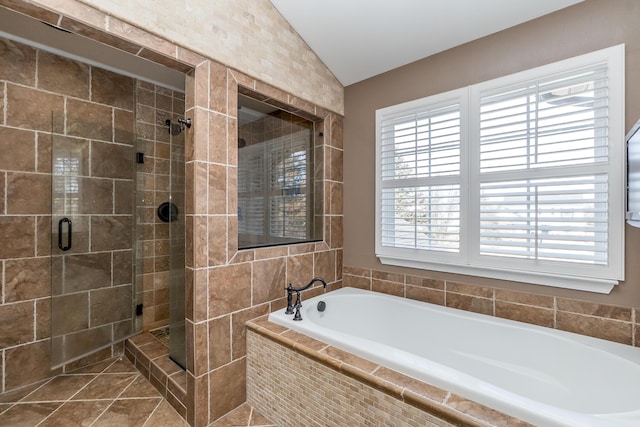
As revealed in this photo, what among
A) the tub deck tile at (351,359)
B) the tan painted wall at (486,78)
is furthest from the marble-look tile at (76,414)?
the tan painted wall at (486,78)

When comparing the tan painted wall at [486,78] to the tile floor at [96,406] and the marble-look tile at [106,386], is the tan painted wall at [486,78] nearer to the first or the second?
the tile floor at [96,406]

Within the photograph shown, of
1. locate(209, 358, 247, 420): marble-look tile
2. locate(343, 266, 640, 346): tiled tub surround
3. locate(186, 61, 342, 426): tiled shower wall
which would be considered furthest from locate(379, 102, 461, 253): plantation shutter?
locate(209, 358, 247, 420): marble-look tile

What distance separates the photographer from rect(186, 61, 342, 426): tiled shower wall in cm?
171

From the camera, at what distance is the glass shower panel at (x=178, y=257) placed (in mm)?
2006

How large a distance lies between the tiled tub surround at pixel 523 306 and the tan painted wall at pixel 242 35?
66.0 inches

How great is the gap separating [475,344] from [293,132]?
2089 millimetres

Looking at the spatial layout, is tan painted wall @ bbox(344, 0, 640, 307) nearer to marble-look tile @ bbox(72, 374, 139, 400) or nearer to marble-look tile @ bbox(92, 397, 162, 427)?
marble-look tile @ bbox(92, 397, 162, 427)

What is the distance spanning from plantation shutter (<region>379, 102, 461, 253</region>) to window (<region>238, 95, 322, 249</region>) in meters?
0.67

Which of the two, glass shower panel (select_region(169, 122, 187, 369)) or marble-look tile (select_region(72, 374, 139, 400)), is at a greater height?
glass shower panel (select_region(169, 122, 187, 369))

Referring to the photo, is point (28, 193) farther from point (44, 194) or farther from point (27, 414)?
point (27, 414)

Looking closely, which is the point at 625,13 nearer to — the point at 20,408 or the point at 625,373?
the point at 625,373

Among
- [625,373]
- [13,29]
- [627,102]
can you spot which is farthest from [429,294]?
[13,29]

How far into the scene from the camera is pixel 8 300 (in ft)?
6.46

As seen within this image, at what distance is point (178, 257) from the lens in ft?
6.89
